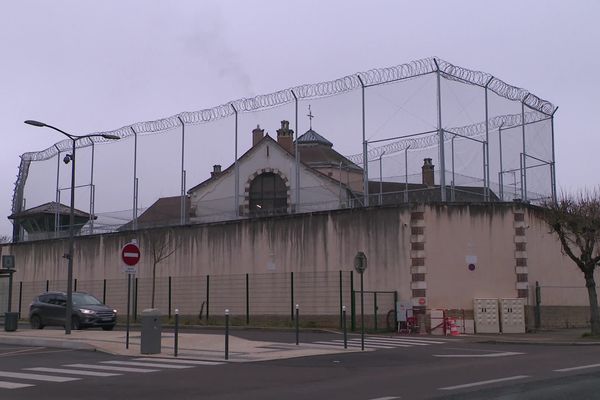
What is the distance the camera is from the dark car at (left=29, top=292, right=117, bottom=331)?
94.9 feet

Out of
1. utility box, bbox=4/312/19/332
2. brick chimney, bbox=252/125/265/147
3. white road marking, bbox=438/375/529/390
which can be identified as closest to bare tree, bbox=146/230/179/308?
brick chimney, bbox=252/125/265/147

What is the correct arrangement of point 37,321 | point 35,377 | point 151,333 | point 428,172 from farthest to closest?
point 428,172
point 37,321
point 151,333
point 35,377

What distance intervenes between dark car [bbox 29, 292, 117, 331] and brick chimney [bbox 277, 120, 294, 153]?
13373 millimetres

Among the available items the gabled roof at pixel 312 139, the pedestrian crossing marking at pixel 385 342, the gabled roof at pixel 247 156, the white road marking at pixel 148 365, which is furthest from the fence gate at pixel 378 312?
the white road marking at pixel 148 365

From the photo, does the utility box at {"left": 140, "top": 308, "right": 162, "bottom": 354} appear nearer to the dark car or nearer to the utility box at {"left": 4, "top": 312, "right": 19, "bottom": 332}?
the utility box at {"left": 4, "top": 312, "right": 19, "bottom": 332}

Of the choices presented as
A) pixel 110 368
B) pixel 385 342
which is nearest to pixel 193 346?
pixel 110 368

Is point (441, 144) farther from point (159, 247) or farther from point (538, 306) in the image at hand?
point (159, 247)

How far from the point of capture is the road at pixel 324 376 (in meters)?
11.7

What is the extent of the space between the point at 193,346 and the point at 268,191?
20.9 metres

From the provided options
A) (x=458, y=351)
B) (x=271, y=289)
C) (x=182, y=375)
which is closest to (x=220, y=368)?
(x=182, y=375)

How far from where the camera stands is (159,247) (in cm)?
3688

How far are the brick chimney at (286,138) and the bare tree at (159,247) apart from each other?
306 inches

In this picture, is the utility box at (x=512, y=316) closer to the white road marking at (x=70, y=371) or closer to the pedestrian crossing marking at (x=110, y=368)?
the pedestrian crossing marking at (x=110, y=368)

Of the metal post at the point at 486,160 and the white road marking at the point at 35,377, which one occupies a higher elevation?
the metal post at the point at 486,160
